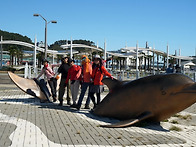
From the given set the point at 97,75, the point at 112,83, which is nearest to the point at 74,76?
the point at 97,75

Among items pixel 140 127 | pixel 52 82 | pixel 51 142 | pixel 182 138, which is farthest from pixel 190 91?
pixel 52 82

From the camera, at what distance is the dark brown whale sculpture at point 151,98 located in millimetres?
6773

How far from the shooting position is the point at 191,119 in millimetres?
8953

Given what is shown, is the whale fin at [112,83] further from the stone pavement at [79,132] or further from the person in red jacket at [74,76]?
the person in red jacket at [74,76]

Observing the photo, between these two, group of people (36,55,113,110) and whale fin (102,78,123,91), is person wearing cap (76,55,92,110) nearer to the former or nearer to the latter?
group of people (36,55,113,110)

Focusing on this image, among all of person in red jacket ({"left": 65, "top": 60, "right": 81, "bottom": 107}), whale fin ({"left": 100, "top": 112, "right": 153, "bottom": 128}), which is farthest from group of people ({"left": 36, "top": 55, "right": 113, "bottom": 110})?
Answer: whale fin ({"left": 100, "top": 112, "right": 153, "bottom": 128})

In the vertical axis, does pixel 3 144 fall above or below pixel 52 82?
below

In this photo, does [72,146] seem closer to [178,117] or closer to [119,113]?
→ [119,113]

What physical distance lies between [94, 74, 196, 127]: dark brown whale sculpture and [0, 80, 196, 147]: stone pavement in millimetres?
355

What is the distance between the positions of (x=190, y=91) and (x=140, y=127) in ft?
5.53

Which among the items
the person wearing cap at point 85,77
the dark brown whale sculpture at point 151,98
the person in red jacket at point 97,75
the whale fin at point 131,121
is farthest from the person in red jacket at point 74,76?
the whale fin at point 131,121

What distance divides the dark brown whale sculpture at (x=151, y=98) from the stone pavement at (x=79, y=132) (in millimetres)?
355

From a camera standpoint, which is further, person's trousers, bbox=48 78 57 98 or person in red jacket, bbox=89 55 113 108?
person's trousers, bbox=48 78 57 98

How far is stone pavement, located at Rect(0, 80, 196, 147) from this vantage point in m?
5.57
